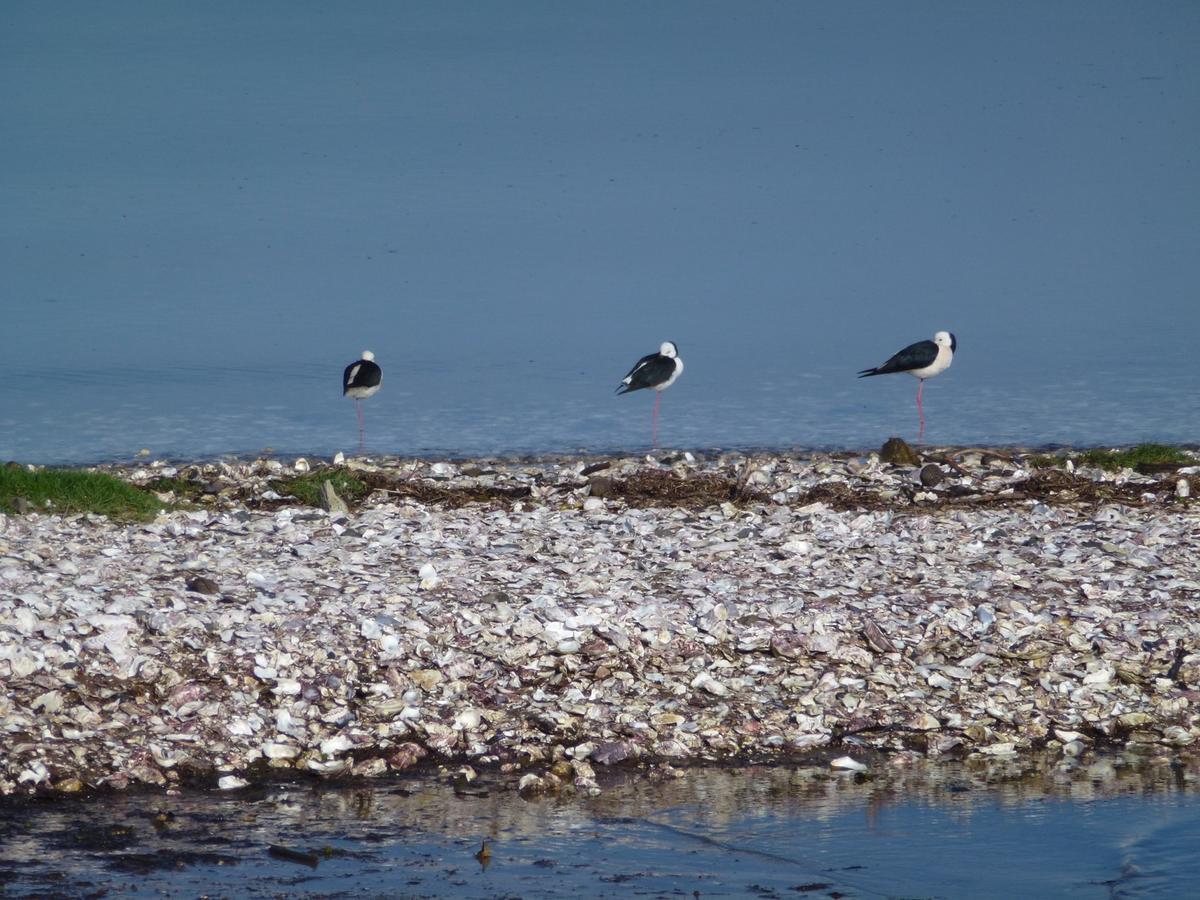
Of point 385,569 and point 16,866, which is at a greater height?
point 385,569

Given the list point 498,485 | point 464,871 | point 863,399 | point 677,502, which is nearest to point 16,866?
point 464,871

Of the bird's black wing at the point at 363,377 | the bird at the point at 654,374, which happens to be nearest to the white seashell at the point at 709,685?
the bird at the point at 654,374

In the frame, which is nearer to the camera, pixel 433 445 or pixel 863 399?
pixel 433 445

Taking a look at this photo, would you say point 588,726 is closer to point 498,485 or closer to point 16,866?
point 16,866

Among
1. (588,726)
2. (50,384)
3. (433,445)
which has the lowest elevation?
(588,726)

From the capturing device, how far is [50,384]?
23406 mm

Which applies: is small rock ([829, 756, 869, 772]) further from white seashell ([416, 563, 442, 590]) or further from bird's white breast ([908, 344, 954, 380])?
bird's white breast ([908, 344, 954, 380])

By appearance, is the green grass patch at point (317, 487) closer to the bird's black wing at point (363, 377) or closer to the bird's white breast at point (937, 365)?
the bird's black wing at point (363, 377)

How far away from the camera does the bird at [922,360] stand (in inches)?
876

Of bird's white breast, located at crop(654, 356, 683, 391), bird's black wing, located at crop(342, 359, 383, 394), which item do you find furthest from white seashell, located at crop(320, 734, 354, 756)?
bird's white breast, located at crop(654, 356, 683, 391)

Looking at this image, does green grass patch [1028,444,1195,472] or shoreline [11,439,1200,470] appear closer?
green grass patch [1028,444,1195,472]

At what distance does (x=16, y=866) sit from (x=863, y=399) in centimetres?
1727

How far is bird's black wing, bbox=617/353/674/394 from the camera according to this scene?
21.5m

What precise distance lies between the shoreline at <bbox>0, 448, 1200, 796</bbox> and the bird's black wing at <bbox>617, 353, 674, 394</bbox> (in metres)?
9.31
